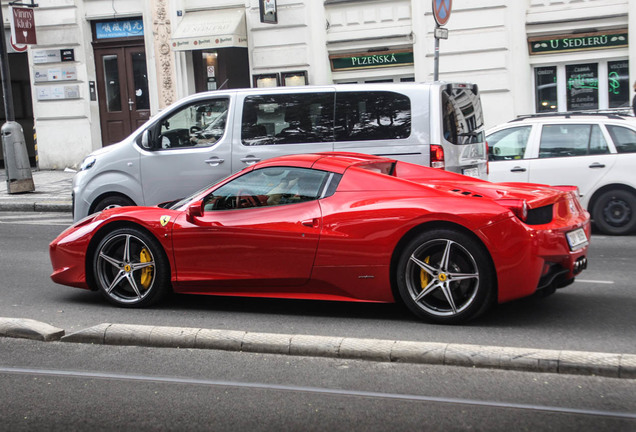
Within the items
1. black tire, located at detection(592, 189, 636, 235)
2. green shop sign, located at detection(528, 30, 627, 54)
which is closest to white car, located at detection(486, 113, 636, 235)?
black tire, located at detection(592, 189, 636, 235)

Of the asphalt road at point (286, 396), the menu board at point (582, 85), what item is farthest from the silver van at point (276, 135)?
the menu board at point (582, 85)

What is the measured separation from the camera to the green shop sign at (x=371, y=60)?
2030 centimetres

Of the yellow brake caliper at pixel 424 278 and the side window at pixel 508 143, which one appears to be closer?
the yellow brake caliper at pixel 424 278

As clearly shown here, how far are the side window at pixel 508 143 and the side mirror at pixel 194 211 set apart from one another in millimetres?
6178

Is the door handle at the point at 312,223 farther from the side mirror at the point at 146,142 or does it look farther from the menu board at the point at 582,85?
the menu board at the point at 582,85

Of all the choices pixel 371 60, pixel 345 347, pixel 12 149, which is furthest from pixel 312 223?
pixel 371 60

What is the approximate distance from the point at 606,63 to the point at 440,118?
34.0ft

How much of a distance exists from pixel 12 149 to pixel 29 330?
1200cm

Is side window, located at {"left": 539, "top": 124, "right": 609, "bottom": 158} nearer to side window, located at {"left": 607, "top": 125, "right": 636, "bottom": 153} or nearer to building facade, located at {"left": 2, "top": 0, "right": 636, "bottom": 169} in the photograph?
side window, located at {"left": 607, "top": 125, "right": 636, "bottom": 153}

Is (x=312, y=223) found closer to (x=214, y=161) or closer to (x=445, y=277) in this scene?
(x=445, y=277)

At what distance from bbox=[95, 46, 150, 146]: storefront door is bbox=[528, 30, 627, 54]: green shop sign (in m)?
10.0

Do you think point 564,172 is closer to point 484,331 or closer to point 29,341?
point 484,331

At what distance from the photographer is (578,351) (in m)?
5.30

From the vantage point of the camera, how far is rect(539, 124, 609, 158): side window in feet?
37.2
